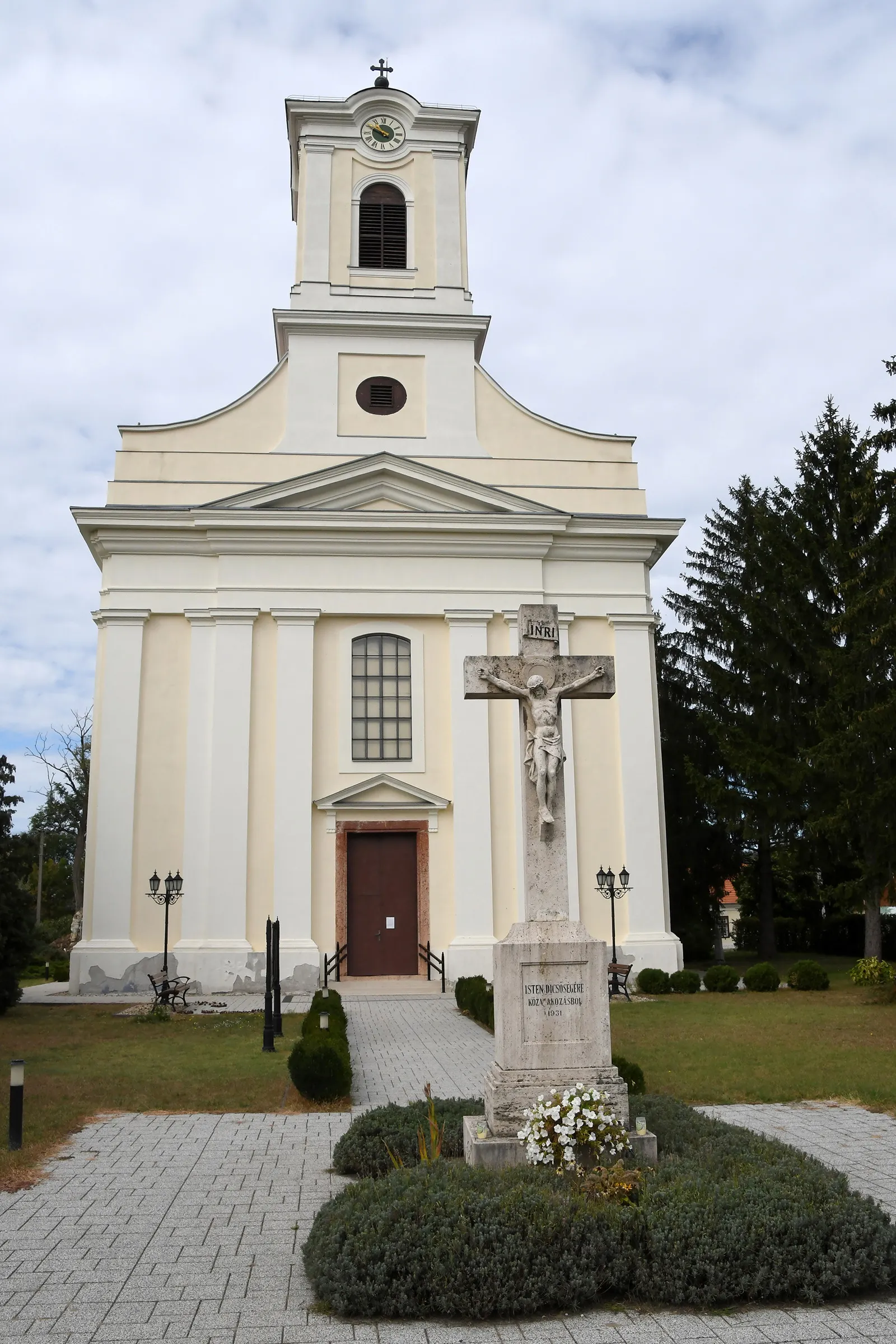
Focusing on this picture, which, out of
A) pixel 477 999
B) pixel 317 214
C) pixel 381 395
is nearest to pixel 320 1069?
pixel 477 999

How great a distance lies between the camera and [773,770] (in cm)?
2750

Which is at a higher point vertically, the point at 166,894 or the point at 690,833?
the point at 690,833

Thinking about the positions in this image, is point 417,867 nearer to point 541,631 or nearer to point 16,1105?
point 16,1105

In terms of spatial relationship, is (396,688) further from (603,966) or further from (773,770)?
(603,966)

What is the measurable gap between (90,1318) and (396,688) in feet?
64.6

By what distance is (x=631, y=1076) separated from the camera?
9383mm

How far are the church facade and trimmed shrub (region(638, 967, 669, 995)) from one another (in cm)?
136

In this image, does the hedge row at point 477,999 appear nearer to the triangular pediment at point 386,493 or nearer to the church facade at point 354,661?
the church facade at point 354,661

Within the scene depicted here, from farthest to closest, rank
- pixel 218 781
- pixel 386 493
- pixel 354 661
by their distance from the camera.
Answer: pixel 386 493 < pixel 354 661 < pixel 218 781

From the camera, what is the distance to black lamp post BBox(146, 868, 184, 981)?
21.2 metres

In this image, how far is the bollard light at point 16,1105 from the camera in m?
8.85

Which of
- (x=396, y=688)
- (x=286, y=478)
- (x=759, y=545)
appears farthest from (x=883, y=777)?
(x=286, y=478)

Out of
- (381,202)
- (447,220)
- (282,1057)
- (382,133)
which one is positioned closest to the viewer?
(282,1057)

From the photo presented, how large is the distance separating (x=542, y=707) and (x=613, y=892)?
1500cm
